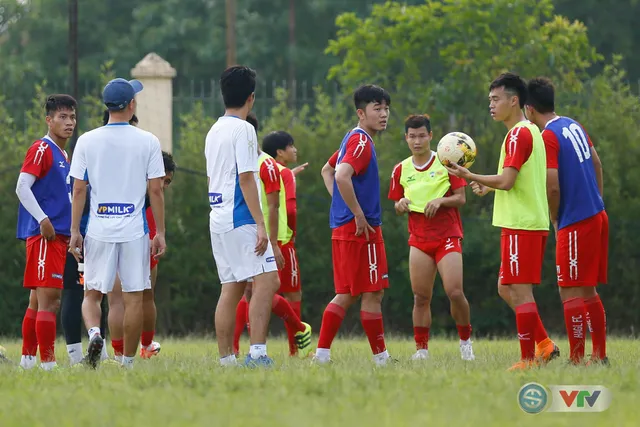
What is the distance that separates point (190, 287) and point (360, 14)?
2702 cm

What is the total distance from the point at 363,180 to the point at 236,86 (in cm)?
137

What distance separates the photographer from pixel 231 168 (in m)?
9.04

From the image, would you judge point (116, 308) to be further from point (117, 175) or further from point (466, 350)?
point (466, 350)

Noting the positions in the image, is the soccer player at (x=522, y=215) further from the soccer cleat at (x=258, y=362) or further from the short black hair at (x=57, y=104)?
the short black hair at (x=57, y=104)

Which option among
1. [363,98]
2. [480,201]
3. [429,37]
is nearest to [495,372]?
[363,98]

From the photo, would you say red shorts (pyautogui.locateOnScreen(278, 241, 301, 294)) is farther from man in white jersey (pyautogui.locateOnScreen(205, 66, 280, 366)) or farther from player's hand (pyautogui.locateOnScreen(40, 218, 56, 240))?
player's hand (pyautogui.locateOnScreen(40, 218, 56, 240))

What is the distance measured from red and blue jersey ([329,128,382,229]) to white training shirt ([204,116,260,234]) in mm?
1014

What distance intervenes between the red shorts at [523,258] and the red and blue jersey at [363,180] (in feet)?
4.34

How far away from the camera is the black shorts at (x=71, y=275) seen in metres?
10.1

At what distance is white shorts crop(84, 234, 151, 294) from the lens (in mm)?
8969

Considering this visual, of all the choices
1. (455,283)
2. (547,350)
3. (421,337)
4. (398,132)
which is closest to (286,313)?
(421,337)

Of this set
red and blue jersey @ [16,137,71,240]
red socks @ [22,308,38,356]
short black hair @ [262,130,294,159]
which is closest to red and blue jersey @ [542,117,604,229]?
short black hair @ [262,130,294,159]

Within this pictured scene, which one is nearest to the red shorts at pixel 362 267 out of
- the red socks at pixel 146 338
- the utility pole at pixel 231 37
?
the red socks at pixel 146 338

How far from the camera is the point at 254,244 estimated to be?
29.4 feet
